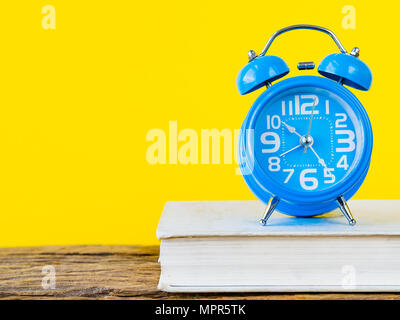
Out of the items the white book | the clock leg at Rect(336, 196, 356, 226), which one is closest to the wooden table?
the white book

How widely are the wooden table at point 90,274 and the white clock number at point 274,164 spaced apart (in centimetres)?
24

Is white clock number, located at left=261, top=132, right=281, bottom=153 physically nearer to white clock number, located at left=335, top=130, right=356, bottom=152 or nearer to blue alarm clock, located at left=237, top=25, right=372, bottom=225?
blue alarm clock, located at left=237, top=25, right=372, bottom=225

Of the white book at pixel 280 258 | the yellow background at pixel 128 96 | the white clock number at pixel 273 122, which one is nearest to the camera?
the white book at pixel 280 258

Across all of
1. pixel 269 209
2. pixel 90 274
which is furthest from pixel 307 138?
pixel 90 274

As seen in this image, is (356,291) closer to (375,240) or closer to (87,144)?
(375,240)

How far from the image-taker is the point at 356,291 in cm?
109

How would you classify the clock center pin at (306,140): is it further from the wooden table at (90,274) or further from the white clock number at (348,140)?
the wooden table at (90,274)

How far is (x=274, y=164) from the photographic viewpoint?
1186 mm

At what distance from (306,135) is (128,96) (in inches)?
22.1

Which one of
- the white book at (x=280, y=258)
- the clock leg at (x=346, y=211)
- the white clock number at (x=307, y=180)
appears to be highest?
the white clock number at (x=307, y=180)

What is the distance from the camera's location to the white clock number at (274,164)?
3.89 feet

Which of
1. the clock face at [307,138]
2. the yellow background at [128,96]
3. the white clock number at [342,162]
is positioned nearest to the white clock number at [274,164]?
the clock face at [307,138]

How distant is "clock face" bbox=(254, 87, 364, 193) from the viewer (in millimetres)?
1183
